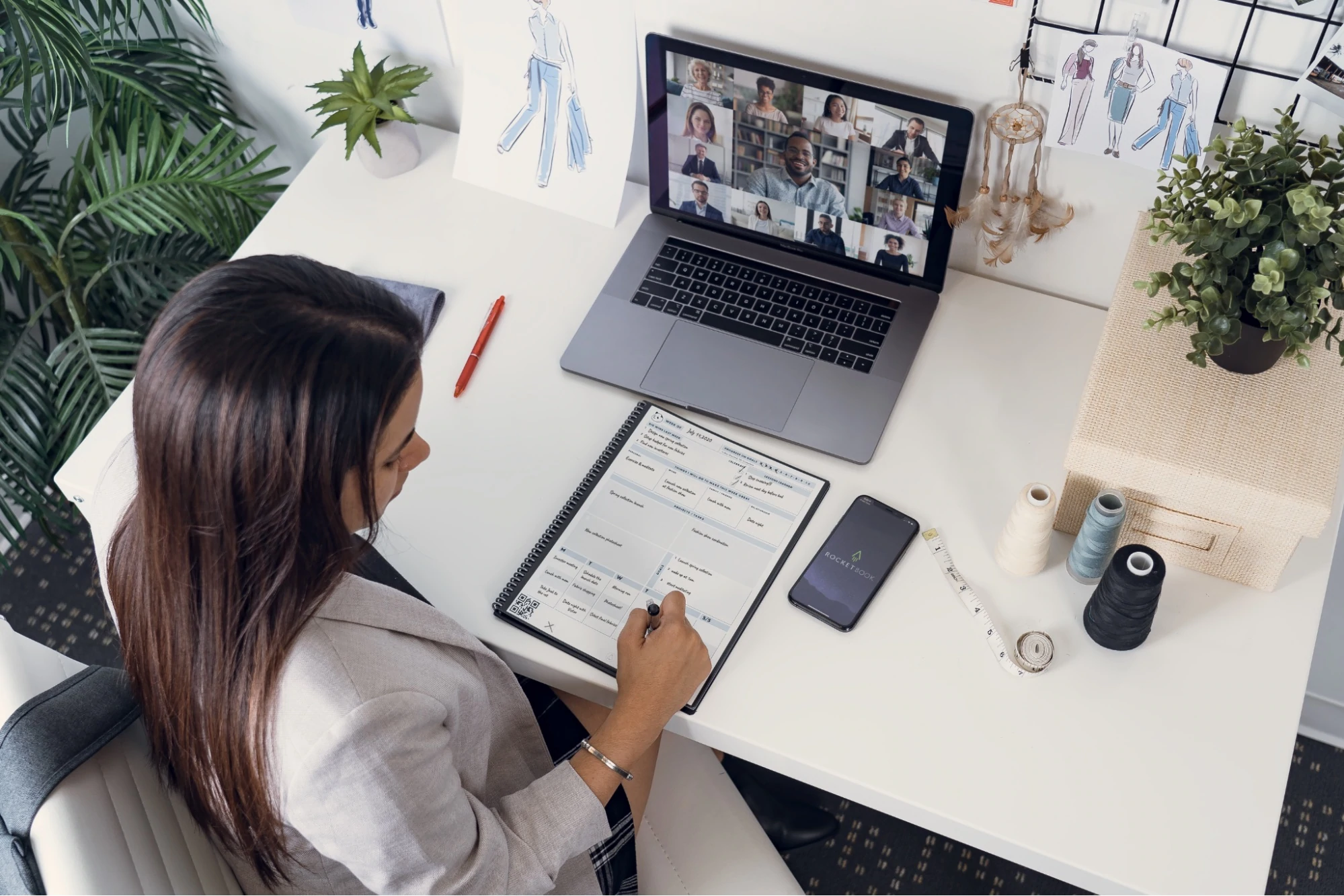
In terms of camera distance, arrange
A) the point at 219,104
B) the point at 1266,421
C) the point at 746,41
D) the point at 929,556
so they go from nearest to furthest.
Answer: the point at 1266,421 < the point at 929,556 < the point at 746,41 < the point at 219,104

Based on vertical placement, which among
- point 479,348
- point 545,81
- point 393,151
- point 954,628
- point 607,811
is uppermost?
point 545,81

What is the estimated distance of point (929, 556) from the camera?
1.04 meters

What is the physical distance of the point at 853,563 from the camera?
1.04 meters

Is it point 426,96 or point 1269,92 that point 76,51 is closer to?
point 426,96

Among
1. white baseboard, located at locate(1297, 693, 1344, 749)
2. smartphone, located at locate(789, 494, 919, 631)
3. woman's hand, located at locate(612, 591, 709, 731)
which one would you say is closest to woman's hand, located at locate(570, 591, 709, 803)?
woman's hand, located at locate(612, 591, 709, 731)

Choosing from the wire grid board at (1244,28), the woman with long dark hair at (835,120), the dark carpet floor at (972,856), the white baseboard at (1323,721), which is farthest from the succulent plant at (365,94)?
the white baseboard at (1323,721)

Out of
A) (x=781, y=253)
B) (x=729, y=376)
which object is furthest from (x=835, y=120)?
(x=729, y=376)

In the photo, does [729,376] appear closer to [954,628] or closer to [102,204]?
[954,628]

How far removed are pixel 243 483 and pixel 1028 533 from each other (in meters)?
0.66

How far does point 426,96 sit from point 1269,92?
0.98 meters

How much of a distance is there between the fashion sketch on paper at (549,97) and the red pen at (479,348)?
0.63ft

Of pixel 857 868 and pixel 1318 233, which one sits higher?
pixel 1318 233

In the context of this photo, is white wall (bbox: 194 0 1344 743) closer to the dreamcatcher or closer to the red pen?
the dreamcatcher

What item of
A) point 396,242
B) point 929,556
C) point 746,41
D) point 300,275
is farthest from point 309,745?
point 746,41
